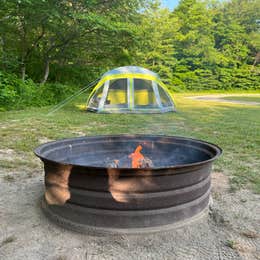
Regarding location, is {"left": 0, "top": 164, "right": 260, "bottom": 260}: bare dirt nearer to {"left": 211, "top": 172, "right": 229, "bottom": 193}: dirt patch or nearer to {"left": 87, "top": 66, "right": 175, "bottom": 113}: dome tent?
{"left": 211, "top": 172, "right": 229, "bottom": 193}: dirt patch

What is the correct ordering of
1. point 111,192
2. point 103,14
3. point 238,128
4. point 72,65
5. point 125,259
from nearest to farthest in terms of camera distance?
1. point 125,259
2. point 111,192
3. point 238,128
4. point 103,14
5. point 72,65

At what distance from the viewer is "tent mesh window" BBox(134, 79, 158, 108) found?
25.1ft

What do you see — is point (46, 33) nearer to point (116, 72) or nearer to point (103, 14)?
point (103, 14)

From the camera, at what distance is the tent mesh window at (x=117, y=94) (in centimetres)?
755

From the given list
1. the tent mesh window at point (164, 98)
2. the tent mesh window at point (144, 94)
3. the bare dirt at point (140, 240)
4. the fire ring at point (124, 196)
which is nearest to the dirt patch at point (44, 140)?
the bare dirt at point (140, 240)

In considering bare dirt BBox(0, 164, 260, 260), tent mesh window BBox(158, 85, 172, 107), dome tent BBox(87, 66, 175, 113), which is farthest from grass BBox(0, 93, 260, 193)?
tent mesh window BBox(158, 85, 172, 107)

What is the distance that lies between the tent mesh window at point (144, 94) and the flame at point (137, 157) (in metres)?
5.09

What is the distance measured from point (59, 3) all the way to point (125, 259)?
313 inches

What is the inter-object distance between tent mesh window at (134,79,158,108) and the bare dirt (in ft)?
18.8

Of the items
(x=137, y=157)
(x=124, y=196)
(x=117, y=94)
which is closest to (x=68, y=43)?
(x=117, y=94)

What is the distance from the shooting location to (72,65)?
1182 centimetres

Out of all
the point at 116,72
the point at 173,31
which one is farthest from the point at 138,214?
the point at 173,31

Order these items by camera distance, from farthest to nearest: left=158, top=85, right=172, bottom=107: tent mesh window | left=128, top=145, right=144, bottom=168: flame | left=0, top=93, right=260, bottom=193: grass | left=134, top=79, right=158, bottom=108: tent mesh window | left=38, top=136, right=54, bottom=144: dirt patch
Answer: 1. left=158, top=85, right=172, bottom=107: tent mesh window
2. left=134, top=79, right=158, bottom=108: tent mesh window
3. left=38, top=136, right=54, bottom=144: dirt patch
4. left=0, top=93, right=260, bottom=193: grass
5. left=128, top=145, right=144, bottom=168: flame

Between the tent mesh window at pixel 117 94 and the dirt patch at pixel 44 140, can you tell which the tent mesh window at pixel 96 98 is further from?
the dirt patch at pixel 44 140
